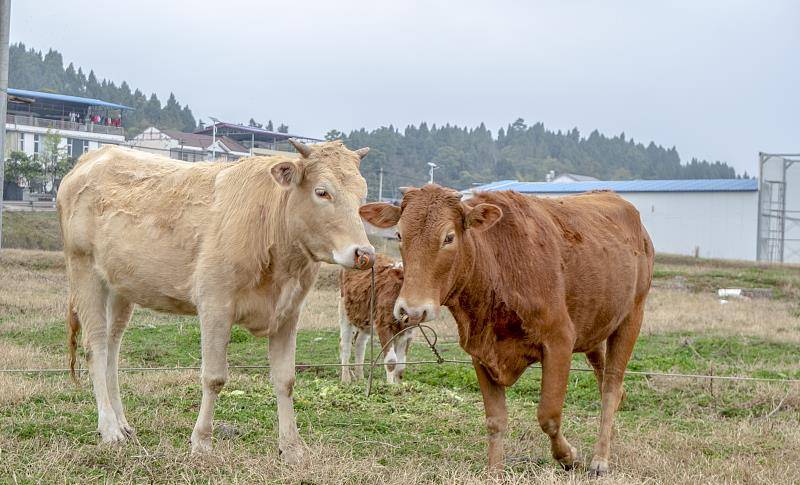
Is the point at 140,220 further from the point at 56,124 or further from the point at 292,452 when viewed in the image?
the point at 56,124

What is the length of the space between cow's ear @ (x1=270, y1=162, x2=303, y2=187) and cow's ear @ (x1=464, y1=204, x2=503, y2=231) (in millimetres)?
1310

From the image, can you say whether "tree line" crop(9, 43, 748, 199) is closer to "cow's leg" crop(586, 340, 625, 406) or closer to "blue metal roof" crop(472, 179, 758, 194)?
"blue metal roof" crop(472, 179, 758, 194)

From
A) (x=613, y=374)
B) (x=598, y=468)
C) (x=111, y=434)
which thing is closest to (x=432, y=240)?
(x=598, y=468)

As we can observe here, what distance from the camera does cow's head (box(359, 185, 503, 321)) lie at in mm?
5387

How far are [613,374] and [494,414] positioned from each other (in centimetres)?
155

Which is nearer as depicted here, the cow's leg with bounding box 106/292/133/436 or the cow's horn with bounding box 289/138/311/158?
the cow's horn with bounding box 289/138/311/158

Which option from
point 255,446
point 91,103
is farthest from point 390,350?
point 91,103

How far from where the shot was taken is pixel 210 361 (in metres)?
6.32

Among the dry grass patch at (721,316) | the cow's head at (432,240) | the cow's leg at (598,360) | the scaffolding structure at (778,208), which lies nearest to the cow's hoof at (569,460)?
the cow's leg at (598,360)

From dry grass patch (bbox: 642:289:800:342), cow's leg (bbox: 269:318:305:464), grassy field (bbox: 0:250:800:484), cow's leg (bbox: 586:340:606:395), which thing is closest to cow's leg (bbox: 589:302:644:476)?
grassy field (bbox: 0:250:800:484)

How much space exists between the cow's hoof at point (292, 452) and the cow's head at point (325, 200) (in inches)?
54.2

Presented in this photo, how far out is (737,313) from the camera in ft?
61.5

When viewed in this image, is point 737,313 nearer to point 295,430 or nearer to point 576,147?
point 295,430

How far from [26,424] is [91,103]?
186 ft
